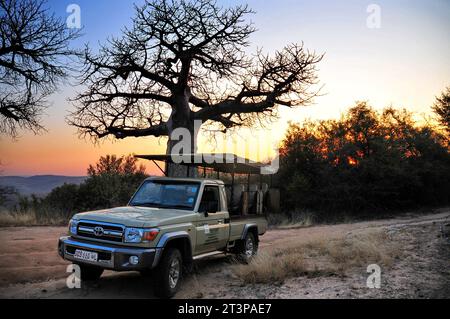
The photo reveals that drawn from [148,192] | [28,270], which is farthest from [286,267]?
[28,270]

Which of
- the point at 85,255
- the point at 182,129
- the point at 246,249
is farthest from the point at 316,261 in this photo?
the point at 182,129

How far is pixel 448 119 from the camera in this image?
33.8 m

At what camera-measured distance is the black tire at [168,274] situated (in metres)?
6.48

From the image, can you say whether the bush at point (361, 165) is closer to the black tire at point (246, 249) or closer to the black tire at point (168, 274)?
the black tire at point (246, 249)

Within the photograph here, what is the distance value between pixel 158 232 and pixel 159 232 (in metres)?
0.02

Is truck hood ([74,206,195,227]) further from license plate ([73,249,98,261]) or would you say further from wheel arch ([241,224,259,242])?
wheel arch ([241,224,259,242])

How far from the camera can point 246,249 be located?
993 centimetres

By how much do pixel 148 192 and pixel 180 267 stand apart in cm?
196

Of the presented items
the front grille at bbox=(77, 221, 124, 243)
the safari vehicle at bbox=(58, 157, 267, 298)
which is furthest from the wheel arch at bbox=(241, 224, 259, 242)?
the front grille at bbox=(77, 221, 124, 243)

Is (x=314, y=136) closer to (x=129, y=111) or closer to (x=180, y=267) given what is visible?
(x=129, y=111)

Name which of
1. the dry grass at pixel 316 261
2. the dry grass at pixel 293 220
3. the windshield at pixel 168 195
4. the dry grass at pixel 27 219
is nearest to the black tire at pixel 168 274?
the windshield at pixel 168 195

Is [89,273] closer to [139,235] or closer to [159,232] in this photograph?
[139,235]

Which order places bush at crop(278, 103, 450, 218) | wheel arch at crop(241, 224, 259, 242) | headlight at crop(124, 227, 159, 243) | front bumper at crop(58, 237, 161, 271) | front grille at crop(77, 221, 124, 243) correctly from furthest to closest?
bush at crop(278, 103, 450, 218), wheel arch at crop(241, 224, 259, 242), front grille at crop(77, 221, 124, 243), headlight at crop(124, 227, 159, 243), front bumper at crop(58, 237, 161, 271)

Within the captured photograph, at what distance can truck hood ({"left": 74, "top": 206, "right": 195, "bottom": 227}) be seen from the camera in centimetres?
647
